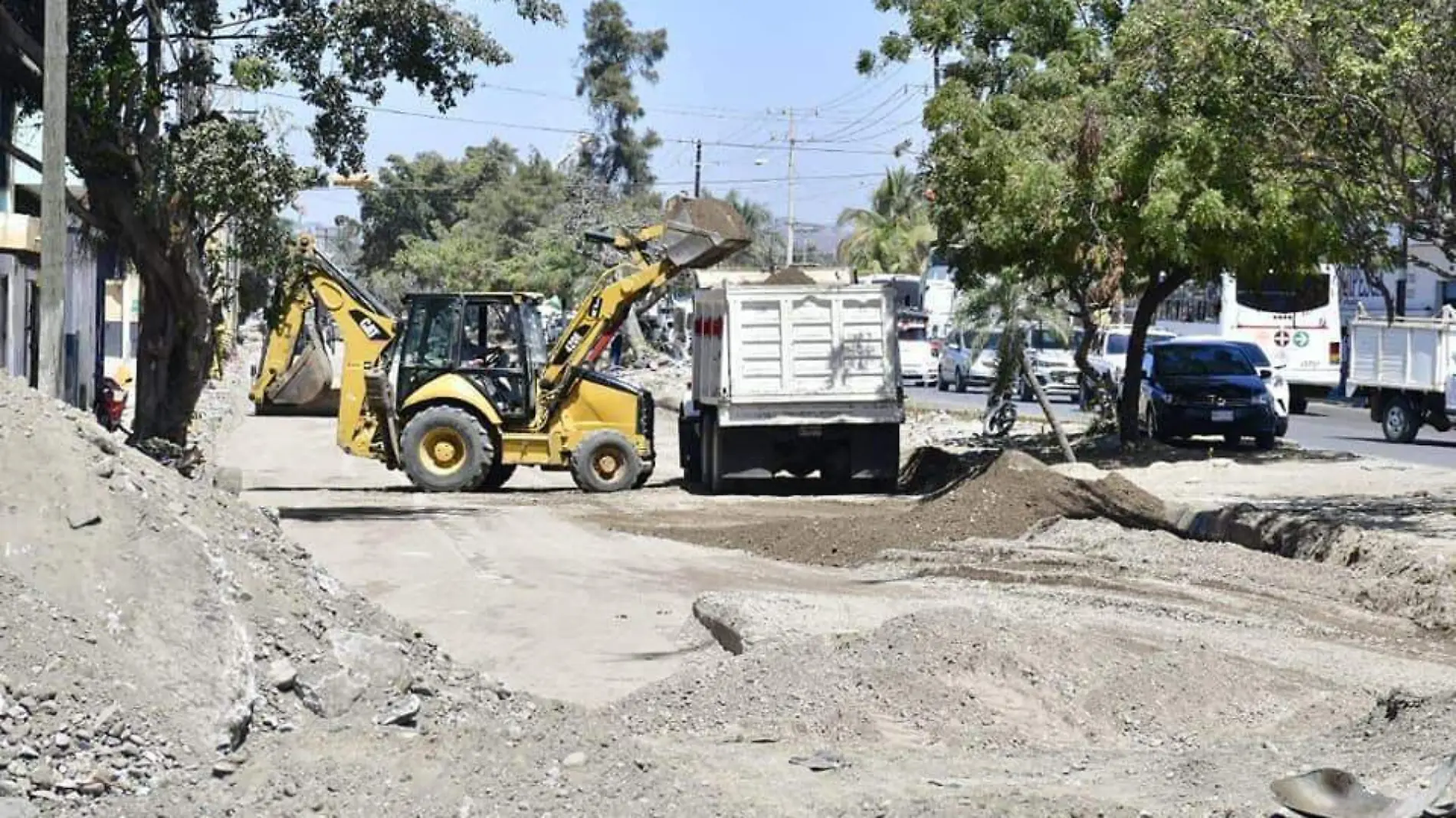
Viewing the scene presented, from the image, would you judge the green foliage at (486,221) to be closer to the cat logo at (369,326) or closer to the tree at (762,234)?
the tree at (762,234)

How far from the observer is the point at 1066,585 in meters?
17.5

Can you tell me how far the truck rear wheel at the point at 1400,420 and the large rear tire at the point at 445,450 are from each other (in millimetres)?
16121

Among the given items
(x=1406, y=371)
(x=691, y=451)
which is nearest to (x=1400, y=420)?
(x=1406, y=371)

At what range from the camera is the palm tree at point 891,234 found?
9519 centimetres

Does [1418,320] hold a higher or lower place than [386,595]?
higher

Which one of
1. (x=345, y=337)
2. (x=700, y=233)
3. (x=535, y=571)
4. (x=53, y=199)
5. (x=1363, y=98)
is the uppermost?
(x=1363, y=98)

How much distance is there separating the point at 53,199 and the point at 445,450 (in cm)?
732

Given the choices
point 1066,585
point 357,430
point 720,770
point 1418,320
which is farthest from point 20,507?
point 1418,320

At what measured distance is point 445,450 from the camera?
2723 cm

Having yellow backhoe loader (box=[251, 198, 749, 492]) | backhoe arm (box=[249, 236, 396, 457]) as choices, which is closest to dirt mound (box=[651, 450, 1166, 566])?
yellow backhoe loader (box=[251, 198, 749, 492])

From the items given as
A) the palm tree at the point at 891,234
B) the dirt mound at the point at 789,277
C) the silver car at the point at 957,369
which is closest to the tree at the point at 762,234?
the palm tree at the point at 891,234

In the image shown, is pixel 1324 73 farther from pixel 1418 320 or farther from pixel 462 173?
pixel 462 173

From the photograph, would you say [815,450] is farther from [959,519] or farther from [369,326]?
[369,326]

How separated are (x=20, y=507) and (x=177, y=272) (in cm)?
1287
